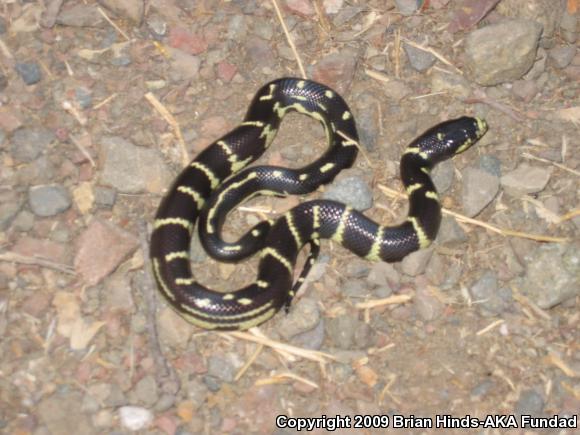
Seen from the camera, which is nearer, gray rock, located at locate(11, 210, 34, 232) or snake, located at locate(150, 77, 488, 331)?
snake, located at locate(150, 77, 488, 331)

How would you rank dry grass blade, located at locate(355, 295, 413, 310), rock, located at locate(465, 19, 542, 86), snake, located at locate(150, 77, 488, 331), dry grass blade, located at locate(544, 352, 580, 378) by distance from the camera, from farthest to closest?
1. rock, located at locate(465, 19, 542, 86)
2. dry grass blade, located at locate(355, 295, 413, 310)
3. snake, located at locate(150, 77, 488, 331)
4. dry grass blade, located at locate(544, 352, 580, 378)

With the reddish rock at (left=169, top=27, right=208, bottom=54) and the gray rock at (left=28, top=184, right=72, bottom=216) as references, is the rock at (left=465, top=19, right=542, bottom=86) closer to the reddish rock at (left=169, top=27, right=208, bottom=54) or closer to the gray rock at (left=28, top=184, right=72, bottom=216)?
the reddish rock at (left=169, top=27, right=208, bottom=54)

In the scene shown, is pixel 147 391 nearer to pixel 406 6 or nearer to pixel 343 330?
pixel 343 330

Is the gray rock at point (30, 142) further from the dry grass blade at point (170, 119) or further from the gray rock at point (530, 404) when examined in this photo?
the gray rock at point (530, 404)

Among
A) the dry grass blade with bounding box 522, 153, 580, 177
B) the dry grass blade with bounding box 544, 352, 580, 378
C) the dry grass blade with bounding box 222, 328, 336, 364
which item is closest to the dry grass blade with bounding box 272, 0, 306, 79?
the dry grass blade with bounding box 522, 153, 580, 177

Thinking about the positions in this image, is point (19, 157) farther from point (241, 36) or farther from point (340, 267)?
point (340, 267)
